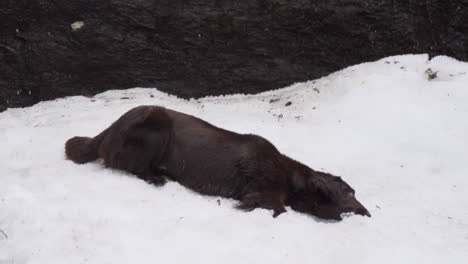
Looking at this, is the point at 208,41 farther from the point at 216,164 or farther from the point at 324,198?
the point at 324,198

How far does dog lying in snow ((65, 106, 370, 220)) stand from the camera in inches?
262

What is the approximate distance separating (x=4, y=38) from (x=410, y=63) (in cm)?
724

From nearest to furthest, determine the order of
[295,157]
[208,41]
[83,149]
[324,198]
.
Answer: [324,198], [83,149], [295,157], [208,41]

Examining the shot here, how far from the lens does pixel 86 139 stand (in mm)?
7496

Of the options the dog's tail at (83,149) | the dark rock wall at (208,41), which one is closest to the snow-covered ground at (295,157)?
the dog's tail at (83,149)

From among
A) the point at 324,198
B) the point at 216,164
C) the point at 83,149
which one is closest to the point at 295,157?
the point at 324,198

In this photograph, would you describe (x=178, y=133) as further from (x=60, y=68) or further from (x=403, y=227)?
(x=60, y=68)

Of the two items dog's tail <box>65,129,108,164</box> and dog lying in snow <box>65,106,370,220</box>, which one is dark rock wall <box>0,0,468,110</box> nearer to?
dog's tail <box>65,129,108,164</box>

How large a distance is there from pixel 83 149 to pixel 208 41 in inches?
163

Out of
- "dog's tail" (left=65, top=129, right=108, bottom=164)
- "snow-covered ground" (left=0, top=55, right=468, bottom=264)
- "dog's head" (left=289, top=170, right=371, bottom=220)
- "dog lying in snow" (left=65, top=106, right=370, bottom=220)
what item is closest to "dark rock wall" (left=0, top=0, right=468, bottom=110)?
"snow-covered ground" (left=0, top=55, right=468, bottom=264)

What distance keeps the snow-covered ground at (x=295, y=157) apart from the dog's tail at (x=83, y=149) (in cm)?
14

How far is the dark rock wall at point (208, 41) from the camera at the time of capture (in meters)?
10.4

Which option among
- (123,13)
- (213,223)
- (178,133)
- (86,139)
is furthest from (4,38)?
(213,223)

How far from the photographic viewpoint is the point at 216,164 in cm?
675
